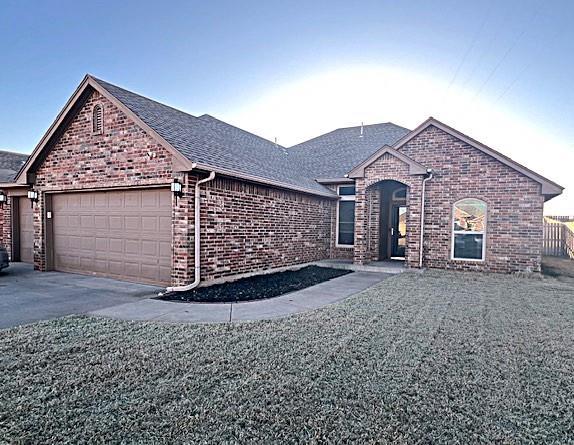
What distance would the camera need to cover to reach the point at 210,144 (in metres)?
9.96

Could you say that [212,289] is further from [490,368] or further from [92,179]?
[490,368]

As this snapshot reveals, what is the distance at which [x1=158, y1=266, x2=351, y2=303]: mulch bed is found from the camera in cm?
723

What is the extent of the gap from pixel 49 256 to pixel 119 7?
8414 millimetres

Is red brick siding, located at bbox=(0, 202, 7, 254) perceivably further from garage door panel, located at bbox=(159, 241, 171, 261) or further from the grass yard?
the grass yard

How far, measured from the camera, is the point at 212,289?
315 inches

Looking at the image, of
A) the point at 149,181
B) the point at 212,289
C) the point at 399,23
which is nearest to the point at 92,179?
the point at 149,181

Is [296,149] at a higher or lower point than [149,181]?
higher

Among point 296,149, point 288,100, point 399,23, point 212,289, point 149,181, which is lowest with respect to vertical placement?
point 212,289

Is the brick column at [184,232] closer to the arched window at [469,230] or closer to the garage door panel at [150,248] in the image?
the garage door panel at [150,248]

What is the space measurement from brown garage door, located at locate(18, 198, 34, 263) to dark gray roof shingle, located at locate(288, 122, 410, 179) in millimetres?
11319

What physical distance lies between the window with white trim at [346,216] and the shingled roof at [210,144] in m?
0.89

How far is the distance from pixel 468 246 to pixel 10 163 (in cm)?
2171

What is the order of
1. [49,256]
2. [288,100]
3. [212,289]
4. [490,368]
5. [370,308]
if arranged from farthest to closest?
[288,100], [49,256], [212,289], [370,308], [490,368]

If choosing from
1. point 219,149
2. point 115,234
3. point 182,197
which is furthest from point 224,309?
point 219,149
